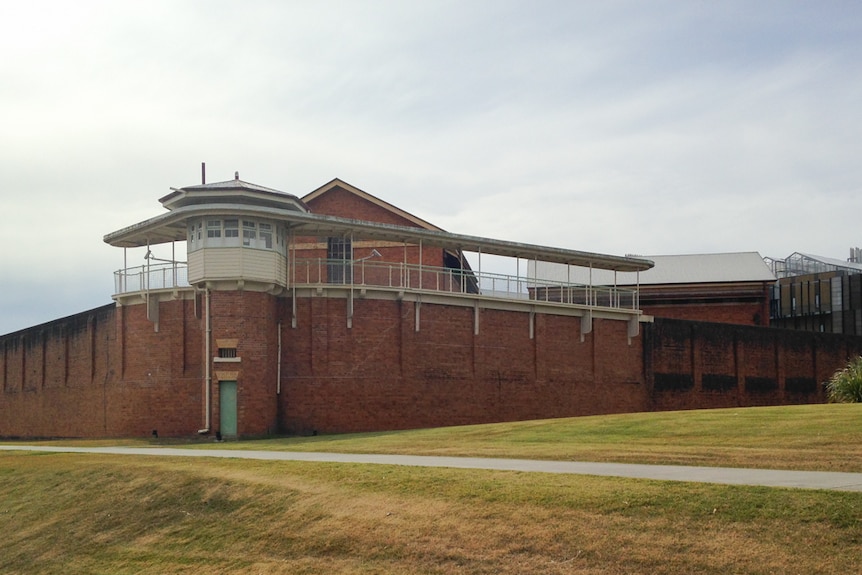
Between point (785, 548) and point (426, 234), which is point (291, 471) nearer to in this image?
point (785, 548)

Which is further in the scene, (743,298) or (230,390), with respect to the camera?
(743,298)

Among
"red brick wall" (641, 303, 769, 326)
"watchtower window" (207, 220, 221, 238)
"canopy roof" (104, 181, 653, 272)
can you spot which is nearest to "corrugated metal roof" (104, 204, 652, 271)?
"canopy roof" (104, 181, 653, 272)

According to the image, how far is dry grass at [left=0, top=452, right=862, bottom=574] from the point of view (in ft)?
43.3

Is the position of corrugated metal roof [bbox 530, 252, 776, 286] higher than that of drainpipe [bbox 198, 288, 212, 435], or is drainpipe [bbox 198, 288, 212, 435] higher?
corrugated metal roof [bbox 530, 252, 776, 286]

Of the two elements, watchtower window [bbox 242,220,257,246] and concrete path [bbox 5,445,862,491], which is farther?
watchtower window [bbox 242,220,257,246]

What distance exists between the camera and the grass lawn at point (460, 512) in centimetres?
1341

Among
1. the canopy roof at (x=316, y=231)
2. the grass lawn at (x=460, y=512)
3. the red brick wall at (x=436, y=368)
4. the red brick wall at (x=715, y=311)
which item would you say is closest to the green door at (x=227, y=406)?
the red brick wall at (x=436, y=368)

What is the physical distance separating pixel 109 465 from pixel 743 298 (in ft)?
164

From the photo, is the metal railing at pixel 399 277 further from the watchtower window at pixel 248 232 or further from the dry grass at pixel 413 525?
the dry grass at pixel 413 525

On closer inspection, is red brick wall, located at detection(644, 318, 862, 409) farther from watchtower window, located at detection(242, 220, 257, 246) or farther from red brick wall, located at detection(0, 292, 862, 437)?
watchtower window, located at detection(242, 220, 257, 246)

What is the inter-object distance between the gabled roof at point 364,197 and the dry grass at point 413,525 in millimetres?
27786

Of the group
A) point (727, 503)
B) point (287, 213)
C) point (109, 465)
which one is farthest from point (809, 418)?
point (287, 213)

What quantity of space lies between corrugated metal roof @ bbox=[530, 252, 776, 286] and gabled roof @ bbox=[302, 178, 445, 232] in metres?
17.8

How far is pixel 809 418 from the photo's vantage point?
25.2m
